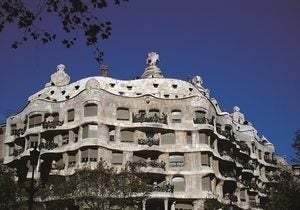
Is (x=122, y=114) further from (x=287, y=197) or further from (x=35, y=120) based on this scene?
(x=287, y=197)

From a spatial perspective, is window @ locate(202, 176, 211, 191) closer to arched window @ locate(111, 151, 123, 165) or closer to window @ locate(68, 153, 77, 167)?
arched window @ locate(111, 151, 123, 165)

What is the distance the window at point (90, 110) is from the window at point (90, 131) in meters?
1.47

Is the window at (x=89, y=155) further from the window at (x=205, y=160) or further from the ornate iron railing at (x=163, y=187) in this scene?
the window at (x=205, y=160)

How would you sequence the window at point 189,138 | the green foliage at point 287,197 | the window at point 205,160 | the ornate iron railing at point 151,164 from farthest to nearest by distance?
the window at point 189,138 → the window at point 205,160 → the ornate iron railing at point 151,164 → the green foliage at point 287,197

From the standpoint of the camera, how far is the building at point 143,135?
51.5 metres

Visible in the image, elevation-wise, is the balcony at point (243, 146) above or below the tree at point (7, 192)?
above

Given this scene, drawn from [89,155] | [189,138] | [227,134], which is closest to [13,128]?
[89,155]

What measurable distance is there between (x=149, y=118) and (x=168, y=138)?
3.00 meters

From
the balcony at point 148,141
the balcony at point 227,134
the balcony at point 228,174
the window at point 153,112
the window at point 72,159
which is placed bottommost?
the balcony at point 228,174

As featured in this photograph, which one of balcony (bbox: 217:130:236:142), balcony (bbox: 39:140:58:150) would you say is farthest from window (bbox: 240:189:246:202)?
balcony (bbox: 39:140:58:150)

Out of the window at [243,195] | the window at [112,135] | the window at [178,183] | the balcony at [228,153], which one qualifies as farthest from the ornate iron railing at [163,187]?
the window at [243,195]

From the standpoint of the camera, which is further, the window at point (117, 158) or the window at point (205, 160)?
the window at point (205, 160)

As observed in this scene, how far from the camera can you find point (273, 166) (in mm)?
72562

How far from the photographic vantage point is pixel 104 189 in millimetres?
41156
